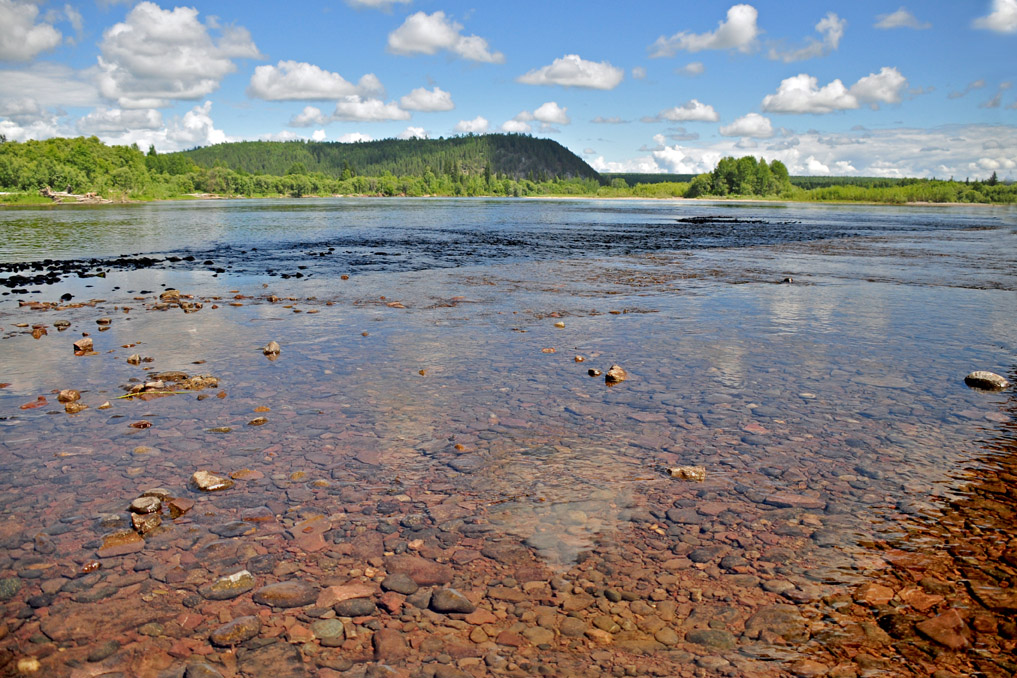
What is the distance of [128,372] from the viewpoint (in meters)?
12.7

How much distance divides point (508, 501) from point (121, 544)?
4.12 meters

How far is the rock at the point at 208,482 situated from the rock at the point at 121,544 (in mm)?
1058

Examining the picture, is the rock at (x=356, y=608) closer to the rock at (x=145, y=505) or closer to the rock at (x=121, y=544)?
the rock at (x=121, y=544)

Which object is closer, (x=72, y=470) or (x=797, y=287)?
(x=72, y=470)

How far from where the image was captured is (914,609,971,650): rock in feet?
16.5

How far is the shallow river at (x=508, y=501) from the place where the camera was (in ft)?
16.9

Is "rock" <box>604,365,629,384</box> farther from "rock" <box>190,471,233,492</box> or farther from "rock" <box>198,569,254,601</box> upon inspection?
"rock" <box>198,569,254,601</box>

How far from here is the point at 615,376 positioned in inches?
481

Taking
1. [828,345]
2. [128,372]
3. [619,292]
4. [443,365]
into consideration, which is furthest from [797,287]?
[128,372]

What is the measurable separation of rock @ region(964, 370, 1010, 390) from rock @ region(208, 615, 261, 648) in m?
13.0

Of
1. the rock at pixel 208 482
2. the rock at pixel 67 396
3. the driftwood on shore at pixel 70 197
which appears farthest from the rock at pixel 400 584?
the driftwood on shore at pixel 70 197

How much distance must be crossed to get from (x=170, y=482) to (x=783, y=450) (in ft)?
27.0

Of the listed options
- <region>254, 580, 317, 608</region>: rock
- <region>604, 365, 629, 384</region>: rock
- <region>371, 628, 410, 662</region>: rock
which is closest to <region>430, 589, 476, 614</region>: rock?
<region>371, 628, 410, 662</region>: rock

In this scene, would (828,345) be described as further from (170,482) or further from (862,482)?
(170,482)
